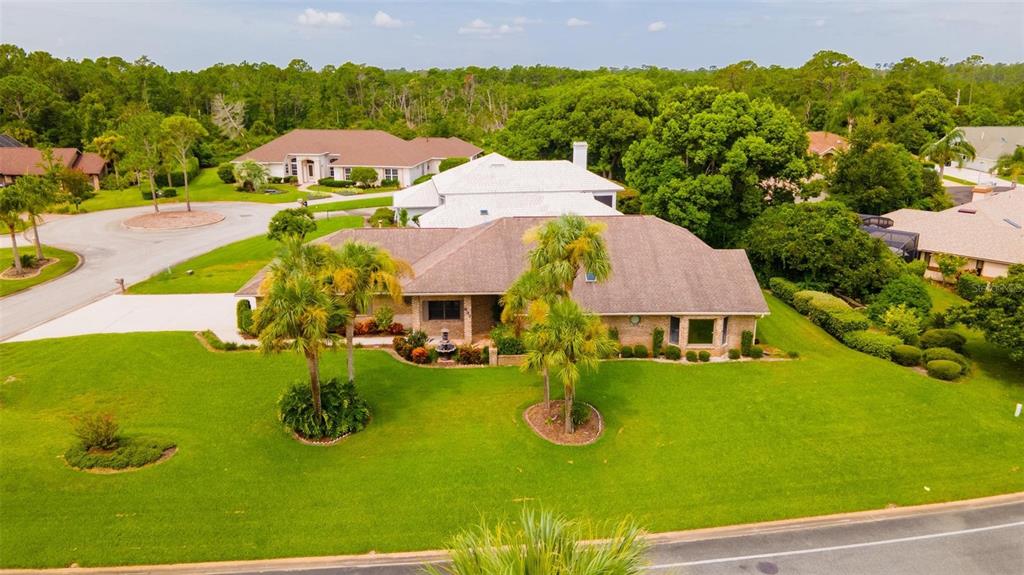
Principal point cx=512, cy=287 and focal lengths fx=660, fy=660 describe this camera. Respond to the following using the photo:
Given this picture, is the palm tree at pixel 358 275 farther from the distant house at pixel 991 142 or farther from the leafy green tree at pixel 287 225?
the distant house at pixel 991 142

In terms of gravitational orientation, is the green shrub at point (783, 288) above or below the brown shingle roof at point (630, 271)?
below

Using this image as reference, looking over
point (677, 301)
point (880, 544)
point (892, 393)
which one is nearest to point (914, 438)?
point (892, 393)

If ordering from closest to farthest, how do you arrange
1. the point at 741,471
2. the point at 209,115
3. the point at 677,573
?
1. the point at 677,573
2. the point at 741,471
3. the point at 209,115

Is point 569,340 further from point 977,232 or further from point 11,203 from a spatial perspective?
point 977,232

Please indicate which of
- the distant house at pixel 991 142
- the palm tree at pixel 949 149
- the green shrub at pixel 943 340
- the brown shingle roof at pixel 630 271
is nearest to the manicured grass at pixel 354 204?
the brown shingle roof at pixel 630 271

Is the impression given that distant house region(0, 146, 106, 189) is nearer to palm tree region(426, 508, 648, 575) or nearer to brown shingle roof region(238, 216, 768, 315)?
brown shingle roof region(238, 216, 768, 315)

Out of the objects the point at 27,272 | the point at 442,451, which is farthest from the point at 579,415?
the point at 27,272

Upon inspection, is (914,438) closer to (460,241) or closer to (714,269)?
(714,269)
